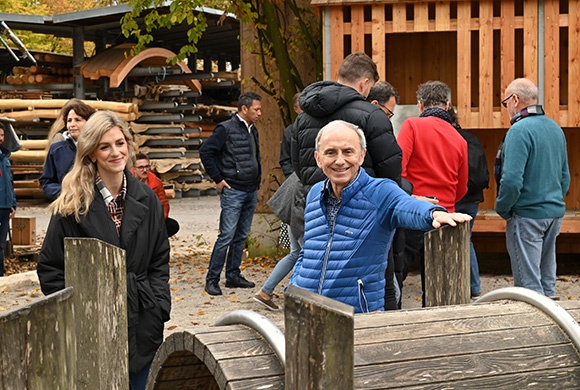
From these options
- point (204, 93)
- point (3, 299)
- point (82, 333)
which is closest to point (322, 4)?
point (3, 299)

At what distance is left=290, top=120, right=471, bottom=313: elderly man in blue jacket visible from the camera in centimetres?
420

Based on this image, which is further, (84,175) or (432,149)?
(432,149)

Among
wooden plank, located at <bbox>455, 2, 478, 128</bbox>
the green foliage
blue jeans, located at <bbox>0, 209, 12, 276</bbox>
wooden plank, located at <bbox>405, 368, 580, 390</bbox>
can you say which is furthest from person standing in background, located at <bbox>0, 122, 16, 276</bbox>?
wooden plank, located at <bbox>405, 368, 580, 390</bbox>

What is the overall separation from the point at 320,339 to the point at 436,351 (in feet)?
1.85

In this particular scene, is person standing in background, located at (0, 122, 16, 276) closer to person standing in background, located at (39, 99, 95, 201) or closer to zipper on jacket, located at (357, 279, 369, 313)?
person standing in background, located at (39, 99, 95, 201)

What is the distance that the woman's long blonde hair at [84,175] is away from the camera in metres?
4.22

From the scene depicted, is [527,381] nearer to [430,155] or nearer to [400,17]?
[430,155]

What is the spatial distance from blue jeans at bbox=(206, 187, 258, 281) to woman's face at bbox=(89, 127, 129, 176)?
494cm

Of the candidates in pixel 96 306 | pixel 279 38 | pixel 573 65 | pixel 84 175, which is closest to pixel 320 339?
pixel 96 306

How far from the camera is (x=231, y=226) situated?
368 inches

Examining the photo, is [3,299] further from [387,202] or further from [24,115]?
[24,115]

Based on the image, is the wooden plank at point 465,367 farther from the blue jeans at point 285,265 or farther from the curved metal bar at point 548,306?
the blue jeans at point 285,265

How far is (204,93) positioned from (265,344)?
76.7ft

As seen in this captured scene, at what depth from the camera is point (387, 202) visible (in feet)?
13.7
